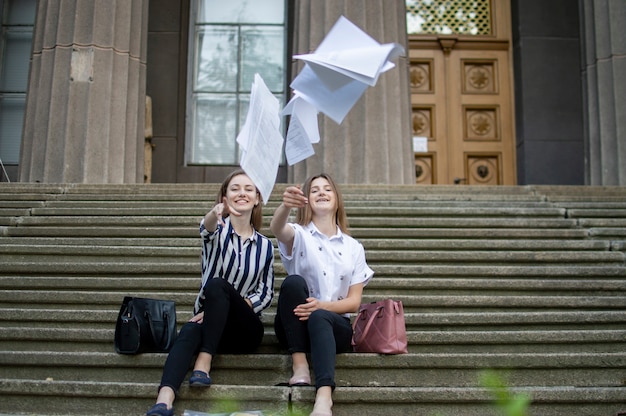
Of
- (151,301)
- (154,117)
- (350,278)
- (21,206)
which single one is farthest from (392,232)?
(154,117)

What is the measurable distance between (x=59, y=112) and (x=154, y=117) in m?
3.33

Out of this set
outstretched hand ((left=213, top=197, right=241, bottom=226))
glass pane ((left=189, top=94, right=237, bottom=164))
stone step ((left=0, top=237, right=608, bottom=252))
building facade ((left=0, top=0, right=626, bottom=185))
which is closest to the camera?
outstretched hand ((left=213, top=197, right=241, bottom=226))

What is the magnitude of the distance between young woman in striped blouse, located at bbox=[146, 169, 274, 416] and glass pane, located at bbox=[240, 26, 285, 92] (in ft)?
29.4

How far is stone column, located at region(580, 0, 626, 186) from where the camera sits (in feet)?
33.1

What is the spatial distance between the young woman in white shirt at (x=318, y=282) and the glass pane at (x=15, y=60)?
33.2ft

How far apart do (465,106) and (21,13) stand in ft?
25.0

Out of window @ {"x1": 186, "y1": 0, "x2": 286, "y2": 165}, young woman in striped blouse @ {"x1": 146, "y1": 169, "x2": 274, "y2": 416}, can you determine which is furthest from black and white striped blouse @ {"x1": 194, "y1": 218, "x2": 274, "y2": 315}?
window @ {"x1": 186, "y1": 0, "x2": 286, "y2": 165}

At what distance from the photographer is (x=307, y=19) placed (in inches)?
406

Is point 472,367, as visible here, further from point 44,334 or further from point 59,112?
point 59,112

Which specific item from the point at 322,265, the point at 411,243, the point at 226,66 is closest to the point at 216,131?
the point at 226,66

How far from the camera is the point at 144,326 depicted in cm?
438

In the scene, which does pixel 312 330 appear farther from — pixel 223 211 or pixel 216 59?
pixel 216 59

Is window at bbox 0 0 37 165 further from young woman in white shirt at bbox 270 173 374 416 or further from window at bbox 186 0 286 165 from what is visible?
young woman in white shirt at bbox 270 173 374 416

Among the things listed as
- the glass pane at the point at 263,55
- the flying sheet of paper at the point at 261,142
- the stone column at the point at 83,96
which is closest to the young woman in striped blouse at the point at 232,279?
the flying sheet of paper at the point at 261,142
